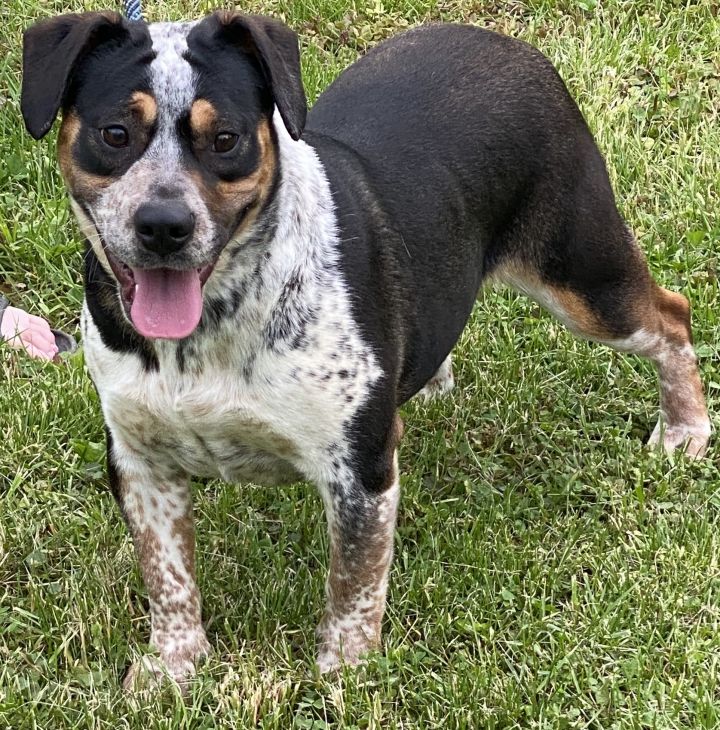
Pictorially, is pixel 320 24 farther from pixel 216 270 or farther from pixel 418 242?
pixel 216 270

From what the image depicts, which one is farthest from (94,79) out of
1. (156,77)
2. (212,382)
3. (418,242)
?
(418,242)

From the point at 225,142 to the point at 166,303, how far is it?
456mm

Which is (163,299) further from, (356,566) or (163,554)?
(356,566)

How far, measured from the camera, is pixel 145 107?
345 cm

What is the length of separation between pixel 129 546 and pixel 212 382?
115 centimetres

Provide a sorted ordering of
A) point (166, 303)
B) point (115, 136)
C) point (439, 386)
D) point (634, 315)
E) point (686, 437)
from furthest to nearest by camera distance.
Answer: point (439, 386)
point (686, 437)
point (634, 315)
point (166, 303)
point (115, 136)

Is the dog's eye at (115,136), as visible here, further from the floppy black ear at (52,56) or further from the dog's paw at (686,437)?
the dog's paw at (686,437)

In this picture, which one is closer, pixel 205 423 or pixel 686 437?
pixel 205 423

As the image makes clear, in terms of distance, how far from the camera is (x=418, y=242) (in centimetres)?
438

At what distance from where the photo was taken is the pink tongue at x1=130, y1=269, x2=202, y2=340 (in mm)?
3561

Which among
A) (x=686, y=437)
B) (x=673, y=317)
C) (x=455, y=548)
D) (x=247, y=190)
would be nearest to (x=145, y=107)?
(x=247, y=190)

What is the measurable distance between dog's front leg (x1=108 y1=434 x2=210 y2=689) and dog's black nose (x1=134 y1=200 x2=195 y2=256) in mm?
894

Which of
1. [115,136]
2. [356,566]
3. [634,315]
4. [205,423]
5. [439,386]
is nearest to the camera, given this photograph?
[115,136]

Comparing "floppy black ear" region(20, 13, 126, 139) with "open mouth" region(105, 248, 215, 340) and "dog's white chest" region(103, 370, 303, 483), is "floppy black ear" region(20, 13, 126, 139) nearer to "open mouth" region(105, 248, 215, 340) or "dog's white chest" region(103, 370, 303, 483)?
"open mouth" region(105, 248, 215, 340)
